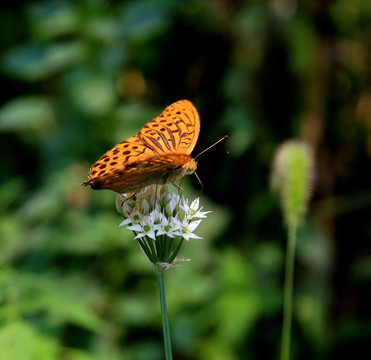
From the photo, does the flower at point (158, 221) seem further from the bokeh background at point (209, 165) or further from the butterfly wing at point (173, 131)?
the bokeh background at point (209, 165)

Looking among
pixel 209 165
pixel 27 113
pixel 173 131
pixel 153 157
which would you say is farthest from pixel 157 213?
pixel 209 165

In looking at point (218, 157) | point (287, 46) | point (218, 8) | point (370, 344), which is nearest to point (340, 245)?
point (370, 344)

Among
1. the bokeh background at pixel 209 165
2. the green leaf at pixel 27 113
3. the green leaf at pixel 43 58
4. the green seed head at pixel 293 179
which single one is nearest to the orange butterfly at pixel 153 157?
the green seed head at pixel 293 179

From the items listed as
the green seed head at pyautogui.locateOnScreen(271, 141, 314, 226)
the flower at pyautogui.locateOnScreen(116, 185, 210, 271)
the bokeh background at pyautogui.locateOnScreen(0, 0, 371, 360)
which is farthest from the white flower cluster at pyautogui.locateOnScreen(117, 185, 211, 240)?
the bokeh background at pyautogui.locateOnScreen(0, 0, 371, 360)

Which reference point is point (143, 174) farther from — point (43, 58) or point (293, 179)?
point (43, 58)

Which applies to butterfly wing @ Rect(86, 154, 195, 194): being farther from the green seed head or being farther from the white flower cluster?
the green seed head

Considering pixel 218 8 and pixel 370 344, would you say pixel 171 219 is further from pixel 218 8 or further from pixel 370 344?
pixel 218 8

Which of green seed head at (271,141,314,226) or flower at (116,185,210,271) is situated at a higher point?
green seed head at (271,141,314,226)
